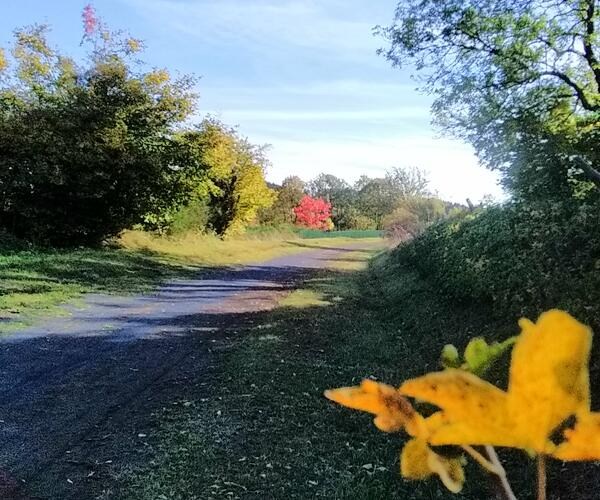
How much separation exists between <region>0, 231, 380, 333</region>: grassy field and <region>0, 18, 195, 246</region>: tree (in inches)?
49.3

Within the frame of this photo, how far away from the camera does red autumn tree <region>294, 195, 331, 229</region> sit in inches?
1978

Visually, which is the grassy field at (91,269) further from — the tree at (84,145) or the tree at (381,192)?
the tree at (381,192)

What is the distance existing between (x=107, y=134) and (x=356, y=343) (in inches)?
445

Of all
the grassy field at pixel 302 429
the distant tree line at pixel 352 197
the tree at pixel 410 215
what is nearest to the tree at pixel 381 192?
the distant tree line at pixel 352 197

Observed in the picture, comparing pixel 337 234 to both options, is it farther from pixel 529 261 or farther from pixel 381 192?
pixel 529 261

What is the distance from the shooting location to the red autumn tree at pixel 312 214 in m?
50.2

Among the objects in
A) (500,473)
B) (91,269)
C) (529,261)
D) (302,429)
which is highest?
(500,473)

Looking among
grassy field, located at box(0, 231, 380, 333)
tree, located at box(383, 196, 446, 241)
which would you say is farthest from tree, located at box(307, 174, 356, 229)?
grassy field, located at box(0, 231, 380, 333)

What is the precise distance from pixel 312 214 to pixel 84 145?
38.1 m

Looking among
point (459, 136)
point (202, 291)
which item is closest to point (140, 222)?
point (202, 291)

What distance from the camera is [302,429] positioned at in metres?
4.05

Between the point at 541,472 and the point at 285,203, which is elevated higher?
the point at 285,203

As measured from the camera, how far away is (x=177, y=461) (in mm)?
3469

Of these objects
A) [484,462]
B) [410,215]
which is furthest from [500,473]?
[410,215]
